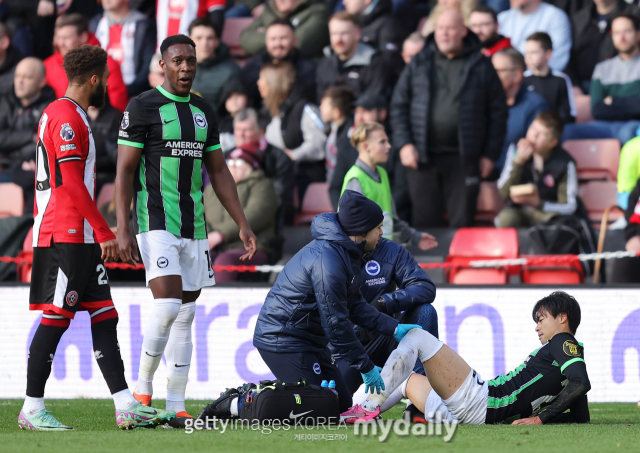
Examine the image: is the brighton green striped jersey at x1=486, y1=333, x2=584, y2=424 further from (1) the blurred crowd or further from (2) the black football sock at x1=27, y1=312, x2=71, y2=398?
(1) the blurred crowd

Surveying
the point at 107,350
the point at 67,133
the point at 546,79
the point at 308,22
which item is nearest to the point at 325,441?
the point at 107,350

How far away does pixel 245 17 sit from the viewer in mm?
12672

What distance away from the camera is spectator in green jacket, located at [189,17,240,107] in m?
10.9

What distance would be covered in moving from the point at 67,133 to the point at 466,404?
9.15 ft

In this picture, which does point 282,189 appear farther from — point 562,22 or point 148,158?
point 148,158

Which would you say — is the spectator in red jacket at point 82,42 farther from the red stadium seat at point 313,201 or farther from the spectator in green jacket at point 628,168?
the spectator in green jacket at point 628,168

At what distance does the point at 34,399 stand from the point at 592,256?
17.6ft

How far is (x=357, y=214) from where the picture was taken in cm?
493

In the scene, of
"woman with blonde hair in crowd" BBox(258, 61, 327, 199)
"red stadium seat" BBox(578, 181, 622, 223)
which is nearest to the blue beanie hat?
"woman with blonde hair in crowd" BBox(258, 61, 327, 199)

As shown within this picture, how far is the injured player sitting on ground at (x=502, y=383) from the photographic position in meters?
5.13

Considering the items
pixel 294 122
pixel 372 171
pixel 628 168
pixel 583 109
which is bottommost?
pixel 372 171

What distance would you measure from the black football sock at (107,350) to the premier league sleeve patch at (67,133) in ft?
3.22

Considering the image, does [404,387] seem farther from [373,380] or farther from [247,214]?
[247,214]

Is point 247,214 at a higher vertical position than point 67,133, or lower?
lower
